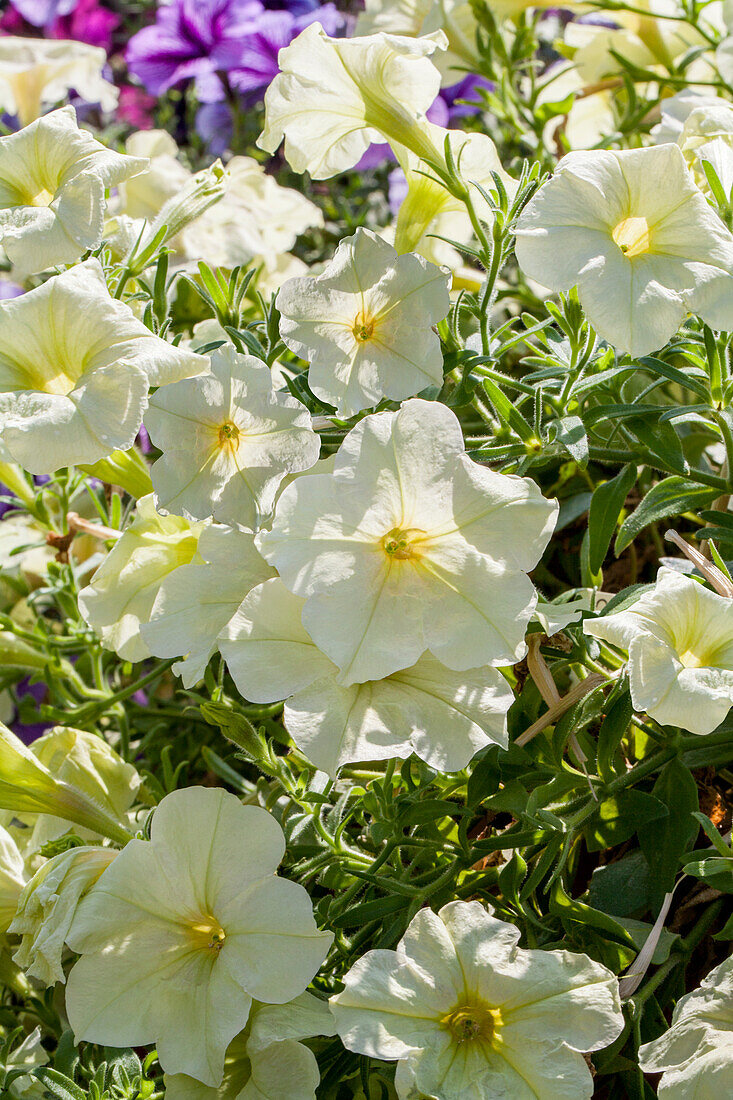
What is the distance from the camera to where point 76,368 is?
0.60m

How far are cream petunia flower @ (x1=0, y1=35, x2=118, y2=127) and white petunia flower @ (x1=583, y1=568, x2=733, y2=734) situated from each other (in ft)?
3.06

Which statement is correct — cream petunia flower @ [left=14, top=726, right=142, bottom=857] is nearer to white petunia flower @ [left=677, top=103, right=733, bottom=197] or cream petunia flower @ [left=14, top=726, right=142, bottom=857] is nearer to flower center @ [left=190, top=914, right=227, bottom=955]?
flower center @ [left=190, top=914, right=227, bottom=955]

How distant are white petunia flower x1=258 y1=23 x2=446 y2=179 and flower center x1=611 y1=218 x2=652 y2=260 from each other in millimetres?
140

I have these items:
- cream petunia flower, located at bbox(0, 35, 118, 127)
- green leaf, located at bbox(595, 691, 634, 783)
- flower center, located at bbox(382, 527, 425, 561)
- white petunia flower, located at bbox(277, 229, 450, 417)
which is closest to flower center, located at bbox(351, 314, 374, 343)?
white petunia flower, located at bbox(277, 229, 450, 417)

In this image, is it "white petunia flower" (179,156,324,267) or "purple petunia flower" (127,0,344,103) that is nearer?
"white petunia flower" (179,156,324,267)

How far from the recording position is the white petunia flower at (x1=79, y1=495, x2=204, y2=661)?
2.22 ft

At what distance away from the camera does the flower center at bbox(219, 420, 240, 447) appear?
22.7 inches

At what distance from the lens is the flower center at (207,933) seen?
1.92ft

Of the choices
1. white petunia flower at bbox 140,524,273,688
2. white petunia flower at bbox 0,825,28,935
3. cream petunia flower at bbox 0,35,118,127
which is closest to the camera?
white petunia flower at bbox 140,524,273,688

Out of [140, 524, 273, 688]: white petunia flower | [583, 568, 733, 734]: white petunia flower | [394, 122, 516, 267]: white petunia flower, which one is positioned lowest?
[140, 524, 273, 688]: white petunia flower

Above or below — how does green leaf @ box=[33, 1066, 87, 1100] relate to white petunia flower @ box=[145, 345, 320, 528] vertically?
below

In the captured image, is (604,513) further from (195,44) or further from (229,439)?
(195,44)

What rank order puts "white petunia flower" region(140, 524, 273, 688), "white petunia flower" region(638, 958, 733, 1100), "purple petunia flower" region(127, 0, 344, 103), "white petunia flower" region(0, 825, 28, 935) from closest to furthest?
"white petunia flower" region(638, 958, 733, 1100) → "white petunia flower" region(140, 524, 273, 688) → "white petunia flower" region(0, 825, 28, 935) → "purple petunia flower" region(127, 0, 344, 103)

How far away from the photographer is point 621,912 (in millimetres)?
625
